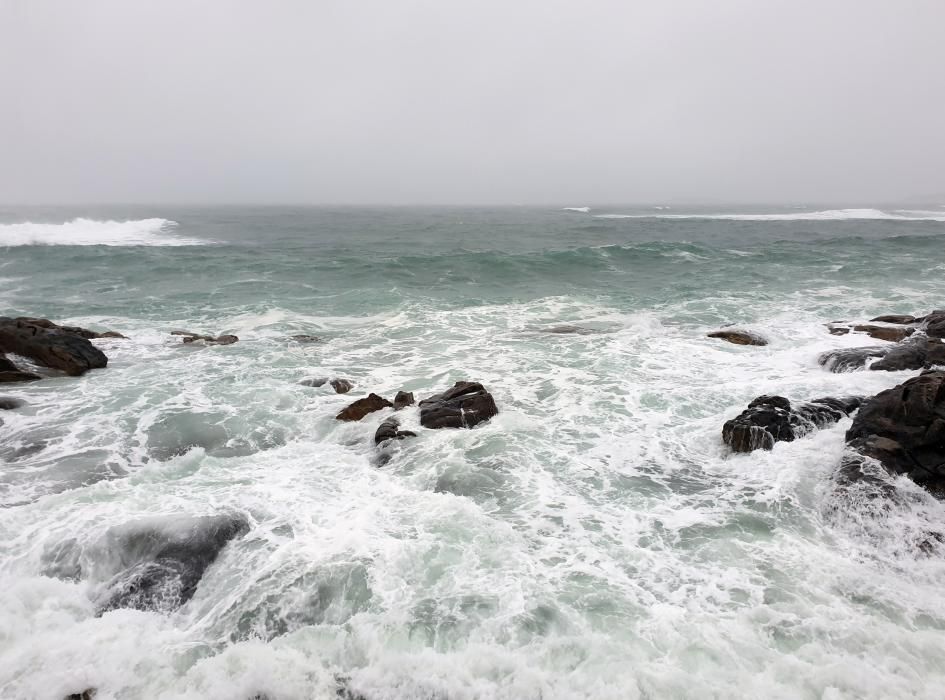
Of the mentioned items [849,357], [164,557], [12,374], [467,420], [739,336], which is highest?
[849,357]

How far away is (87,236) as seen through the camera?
45406 millimetres

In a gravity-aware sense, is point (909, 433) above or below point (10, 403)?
above

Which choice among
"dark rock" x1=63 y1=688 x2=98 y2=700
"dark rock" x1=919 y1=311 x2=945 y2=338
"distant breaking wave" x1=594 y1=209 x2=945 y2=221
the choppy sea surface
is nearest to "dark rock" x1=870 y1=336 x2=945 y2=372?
the choppy sea surface

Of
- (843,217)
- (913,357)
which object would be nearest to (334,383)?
(913,357)

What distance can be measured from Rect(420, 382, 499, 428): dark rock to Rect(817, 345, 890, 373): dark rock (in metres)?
7.86

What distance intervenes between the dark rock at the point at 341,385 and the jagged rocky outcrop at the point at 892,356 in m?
11.0

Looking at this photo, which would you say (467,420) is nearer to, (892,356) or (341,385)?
(341,385)

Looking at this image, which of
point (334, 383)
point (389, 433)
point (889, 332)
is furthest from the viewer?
point (889, 332)

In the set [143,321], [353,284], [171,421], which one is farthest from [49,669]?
[353,284]

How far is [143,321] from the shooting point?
18.5 m

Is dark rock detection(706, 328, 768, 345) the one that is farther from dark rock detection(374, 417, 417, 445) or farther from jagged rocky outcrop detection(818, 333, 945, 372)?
dark rock detection(374, 417, 417, 445)

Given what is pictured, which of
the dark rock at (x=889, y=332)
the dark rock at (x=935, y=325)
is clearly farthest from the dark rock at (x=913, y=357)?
the dark rock at (x=889, y=332)

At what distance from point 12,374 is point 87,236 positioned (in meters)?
43.0

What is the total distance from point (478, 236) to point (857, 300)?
113 feet
